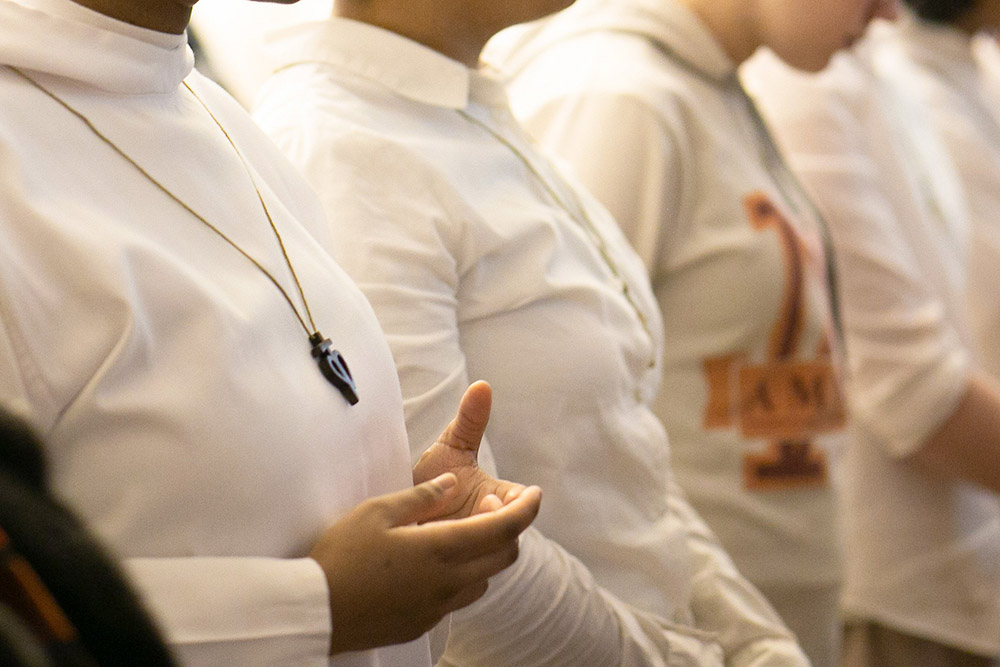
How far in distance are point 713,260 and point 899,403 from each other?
0.68m

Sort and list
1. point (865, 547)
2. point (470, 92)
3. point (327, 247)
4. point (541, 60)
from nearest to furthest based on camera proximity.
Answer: point (327, 247), point (470, 92), point (541, 60), point (865, 547)

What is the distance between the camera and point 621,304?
1.19 meters

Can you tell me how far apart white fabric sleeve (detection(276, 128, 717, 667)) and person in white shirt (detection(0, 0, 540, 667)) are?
19 cm

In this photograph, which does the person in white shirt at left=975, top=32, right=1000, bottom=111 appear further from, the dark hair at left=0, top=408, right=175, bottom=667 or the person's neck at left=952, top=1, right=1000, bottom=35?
the dark hair at left=0, top=408, right=175, bottom=667

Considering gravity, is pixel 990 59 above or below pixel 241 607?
below

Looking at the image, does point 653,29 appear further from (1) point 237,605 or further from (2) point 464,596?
(1) point 237,605

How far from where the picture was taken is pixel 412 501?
72 centimetres

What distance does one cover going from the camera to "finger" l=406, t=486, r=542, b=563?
2.34 ft

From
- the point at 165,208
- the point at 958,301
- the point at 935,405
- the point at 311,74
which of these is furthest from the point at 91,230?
the point at 958,301

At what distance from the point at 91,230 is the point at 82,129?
0.27ft

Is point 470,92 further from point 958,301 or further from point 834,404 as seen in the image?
point 958,301

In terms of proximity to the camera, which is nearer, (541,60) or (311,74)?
(311,74)

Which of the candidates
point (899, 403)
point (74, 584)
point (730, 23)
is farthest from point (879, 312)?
point (74, 584)

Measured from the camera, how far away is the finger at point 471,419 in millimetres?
852
